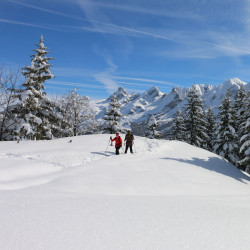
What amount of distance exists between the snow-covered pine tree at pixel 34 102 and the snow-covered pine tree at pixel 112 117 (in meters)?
10.1

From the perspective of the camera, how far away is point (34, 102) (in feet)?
65.1

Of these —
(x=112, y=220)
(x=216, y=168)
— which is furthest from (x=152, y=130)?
(x=112, y=220)

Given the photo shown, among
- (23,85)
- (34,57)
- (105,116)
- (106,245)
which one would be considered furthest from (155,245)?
(105,116)

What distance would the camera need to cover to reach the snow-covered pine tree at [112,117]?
31172 mm

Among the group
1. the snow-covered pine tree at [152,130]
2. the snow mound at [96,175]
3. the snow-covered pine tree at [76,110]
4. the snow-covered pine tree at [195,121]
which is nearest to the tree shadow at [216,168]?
the snow mound at [96,175]

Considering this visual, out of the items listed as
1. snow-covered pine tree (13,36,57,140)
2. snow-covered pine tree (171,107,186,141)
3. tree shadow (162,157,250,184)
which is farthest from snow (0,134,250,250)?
snow-covered pine tree (171,107,186,141)

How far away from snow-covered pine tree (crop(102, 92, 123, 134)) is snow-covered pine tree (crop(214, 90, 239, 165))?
15.6 m

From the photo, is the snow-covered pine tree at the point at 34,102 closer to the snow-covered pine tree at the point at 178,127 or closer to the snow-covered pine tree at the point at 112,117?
the snow-covered pine tree at the point at 112,117

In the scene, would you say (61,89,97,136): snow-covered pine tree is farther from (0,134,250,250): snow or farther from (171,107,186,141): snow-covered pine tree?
(0,134,250,250): snow

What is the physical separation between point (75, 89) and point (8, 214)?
32.6 metres

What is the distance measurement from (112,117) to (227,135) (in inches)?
709

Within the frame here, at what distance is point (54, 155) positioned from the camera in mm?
12227

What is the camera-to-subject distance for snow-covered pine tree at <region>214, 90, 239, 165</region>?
25.1m

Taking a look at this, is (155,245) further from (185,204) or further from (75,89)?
(75,89)
